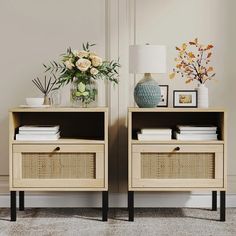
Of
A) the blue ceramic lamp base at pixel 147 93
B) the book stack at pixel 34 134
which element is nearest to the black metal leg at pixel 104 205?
the book stack at pixel 34 134

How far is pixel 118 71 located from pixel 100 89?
17cm

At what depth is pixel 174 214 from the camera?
329 cm

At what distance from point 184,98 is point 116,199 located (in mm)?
800

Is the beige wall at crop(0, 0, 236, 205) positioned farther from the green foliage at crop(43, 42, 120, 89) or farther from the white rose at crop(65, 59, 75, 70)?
the white rose at crop(65, 59, 75, 70)

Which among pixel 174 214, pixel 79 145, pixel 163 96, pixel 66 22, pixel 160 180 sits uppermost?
pixel 66 22

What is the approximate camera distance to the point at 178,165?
3.09 m

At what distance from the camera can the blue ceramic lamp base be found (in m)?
3.13

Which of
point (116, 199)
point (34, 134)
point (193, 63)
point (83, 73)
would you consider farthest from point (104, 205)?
point (193, 63)

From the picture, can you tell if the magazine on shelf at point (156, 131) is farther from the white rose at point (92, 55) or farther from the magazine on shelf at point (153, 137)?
the white rose at point (92, 55)

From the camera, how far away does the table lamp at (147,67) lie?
308 centimetres

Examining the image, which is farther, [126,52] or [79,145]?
[126,52]

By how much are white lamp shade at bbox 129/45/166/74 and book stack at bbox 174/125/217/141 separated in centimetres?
38

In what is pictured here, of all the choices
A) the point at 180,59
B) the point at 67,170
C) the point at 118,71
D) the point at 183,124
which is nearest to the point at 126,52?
the point at 118,71

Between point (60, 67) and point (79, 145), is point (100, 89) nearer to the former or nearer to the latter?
point (60, 67)
